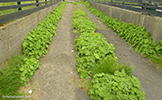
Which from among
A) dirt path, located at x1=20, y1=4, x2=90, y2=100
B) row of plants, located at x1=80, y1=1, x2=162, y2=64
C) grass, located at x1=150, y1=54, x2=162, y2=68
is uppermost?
row of plants, located at x1=80, y1=1, x2=162, y2=64

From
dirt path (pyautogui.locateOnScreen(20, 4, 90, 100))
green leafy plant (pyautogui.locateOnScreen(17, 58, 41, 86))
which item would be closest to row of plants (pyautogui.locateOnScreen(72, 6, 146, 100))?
dirt path (pyautogui.locateOnScreen(20, 4, 90, 100))

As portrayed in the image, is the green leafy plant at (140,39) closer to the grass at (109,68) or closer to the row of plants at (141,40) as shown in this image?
the row of plants at (141,40)

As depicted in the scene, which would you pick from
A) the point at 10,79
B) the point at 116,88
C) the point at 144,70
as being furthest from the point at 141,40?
the point at 10,79

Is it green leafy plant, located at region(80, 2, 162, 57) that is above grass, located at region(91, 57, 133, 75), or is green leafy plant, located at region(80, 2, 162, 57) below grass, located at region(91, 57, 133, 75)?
above

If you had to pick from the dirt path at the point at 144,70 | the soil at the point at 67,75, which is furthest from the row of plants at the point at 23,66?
the dirt path at the point at 144,70

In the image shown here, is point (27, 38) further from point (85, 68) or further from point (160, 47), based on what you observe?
point (160, 47)

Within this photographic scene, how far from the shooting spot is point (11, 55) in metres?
3.96

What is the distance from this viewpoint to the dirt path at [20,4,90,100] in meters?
3.57

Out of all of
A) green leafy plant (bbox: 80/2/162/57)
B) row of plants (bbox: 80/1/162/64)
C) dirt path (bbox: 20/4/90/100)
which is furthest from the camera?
green leafy plant (bbox: 80/2/162/57)

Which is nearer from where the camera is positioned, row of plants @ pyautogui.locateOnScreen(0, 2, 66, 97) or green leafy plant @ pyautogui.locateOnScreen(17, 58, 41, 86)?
row of plants @ pyautogui.locateOnScreen(0, 2, 66, 97)

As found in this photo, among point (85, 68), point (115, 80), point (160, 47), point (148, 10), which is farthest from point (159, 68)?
point (148, 10)

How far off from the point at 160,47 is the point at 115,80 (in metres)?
2.96

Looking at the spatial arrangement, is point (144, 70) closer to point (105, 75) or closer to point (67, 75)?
point (105, 75)

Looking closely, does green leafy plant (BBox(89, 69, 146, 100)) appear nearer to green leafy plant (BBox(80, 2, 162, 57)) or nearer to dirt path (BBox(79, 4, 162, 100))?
dirt path (BBox(79, 4, 162, 100))
